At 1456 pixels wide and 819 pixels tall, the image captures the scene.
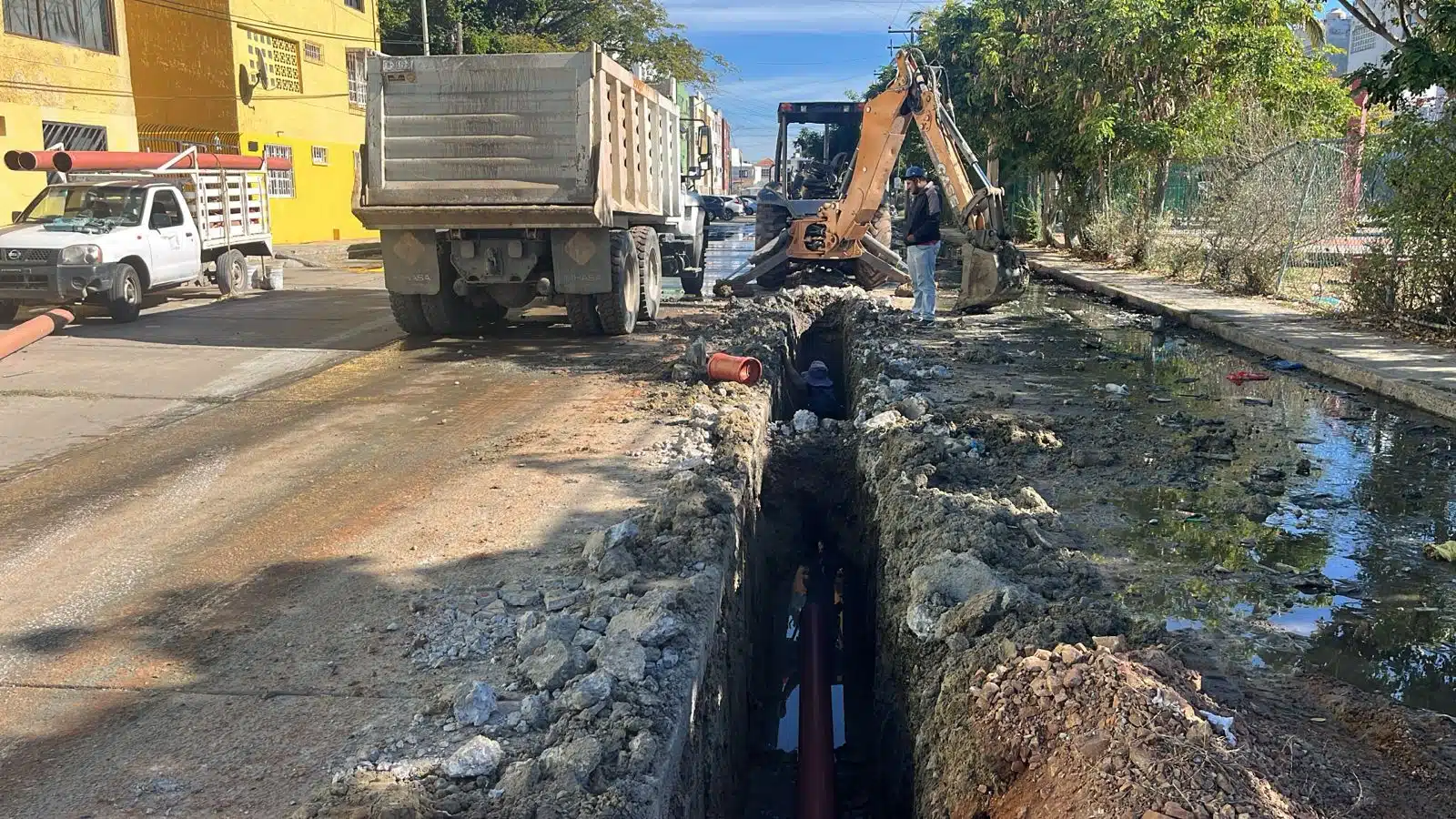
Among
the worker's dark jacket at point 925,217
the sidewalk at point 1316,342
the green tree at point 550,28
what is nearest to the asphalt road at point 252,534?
the worker's dark jacket at point 925,217

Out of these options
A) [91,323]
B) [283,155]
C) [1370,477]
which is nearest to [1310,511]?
[1370,477]

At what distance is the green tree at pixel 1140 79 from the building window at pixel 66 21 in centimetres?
1682

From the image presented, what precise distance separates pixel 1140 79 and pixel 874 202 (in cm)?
869

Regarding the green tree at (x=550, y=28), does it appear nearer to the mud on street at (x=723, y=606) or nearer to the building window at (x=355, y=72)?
the building window at (x=355, y=72)

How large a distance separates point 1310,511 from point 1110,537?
1.35 meters

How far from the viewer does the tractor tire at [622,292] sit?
455 inches

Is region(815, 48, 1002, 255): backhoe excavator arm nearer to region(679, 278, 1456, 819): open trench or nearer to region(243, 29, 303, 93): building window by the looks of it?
region(679, 278, 1456, 819): open trench

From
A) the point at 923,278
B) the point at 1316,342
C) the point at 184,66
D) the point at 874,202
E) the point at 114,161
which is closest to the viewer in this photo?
the point at 1316,342

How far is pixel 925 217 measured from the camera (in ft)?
39.9

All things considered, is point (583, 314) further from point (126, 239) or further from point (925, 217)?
point (126, 239)

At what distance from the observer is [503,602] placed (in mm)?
4539

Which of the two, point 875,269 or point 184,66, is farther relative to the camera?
point 184,66

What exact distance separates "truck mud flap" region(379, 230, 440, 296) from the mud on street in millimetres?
2368

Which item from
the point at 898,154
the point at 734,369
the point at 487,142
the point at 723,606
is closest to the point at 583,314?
the point at 487,142
